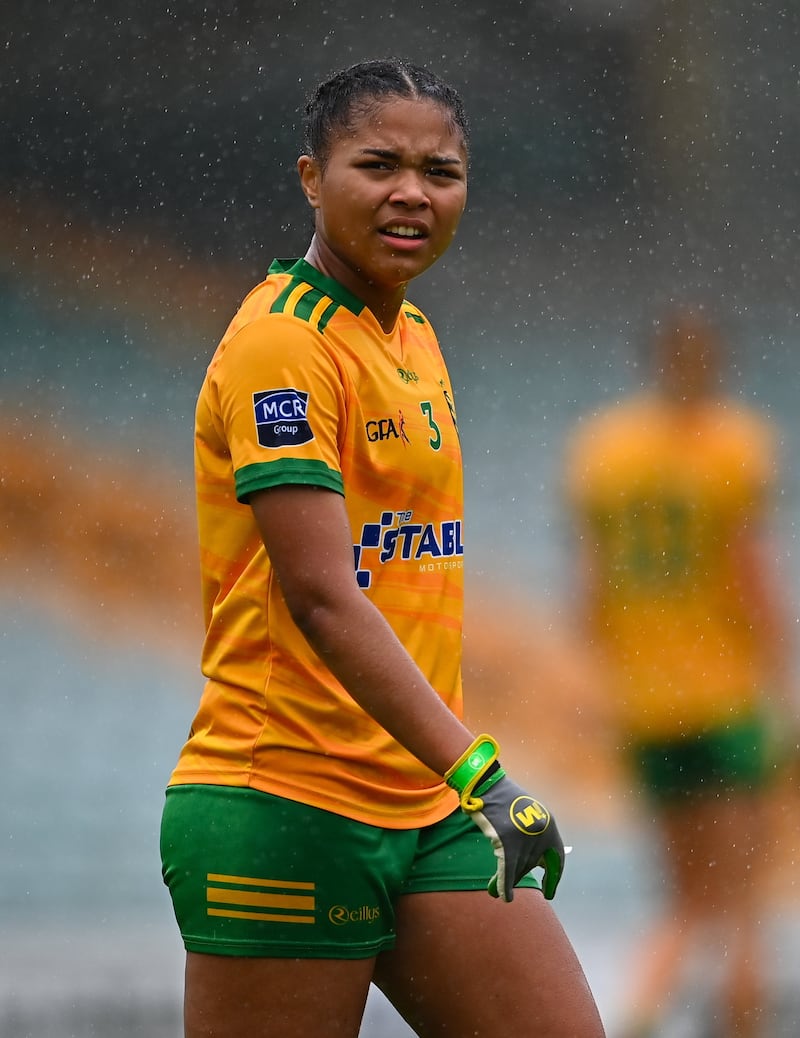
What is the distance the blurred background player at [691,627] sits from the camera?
3846 mm

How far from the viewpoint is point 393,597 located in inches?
79.3

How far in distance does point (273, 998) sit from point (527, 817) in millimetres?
372

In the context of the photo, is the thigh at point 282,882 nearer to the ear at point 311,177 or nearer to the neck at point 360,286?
the neck at point 360,286

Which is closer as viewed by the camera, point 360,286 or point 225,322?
point 360,286

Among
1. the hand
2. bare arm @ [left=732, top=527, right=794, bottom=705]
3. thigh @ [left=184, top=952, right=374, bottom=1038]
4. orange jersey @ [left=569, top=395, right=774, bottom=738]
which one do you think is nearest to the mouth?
the hand

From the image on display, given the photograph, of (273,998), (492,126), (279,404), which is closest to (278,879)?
(273,998)

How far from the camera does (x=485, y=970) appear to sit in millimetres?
1983

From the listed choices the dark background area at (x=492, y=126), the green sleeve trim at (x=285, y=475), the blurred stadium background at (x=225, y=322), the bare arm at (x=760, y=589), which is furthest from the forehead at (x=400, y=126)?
the dark background area at (x=492, y=126)

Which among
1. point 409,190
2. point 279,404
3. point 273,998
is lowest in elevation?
point 273,998

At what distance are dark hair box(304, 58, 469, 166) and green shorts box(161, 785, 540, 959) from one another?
731mm

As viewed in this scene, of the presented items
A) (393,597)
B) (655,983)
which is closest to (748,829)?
(655,983)

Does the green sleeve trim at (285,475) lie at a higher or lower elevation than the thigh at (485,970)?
higher

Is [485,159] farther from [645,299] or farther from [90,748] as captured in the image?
[90,748]

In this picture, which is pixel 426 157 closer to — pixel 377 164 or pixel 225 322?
pixel 377 164
